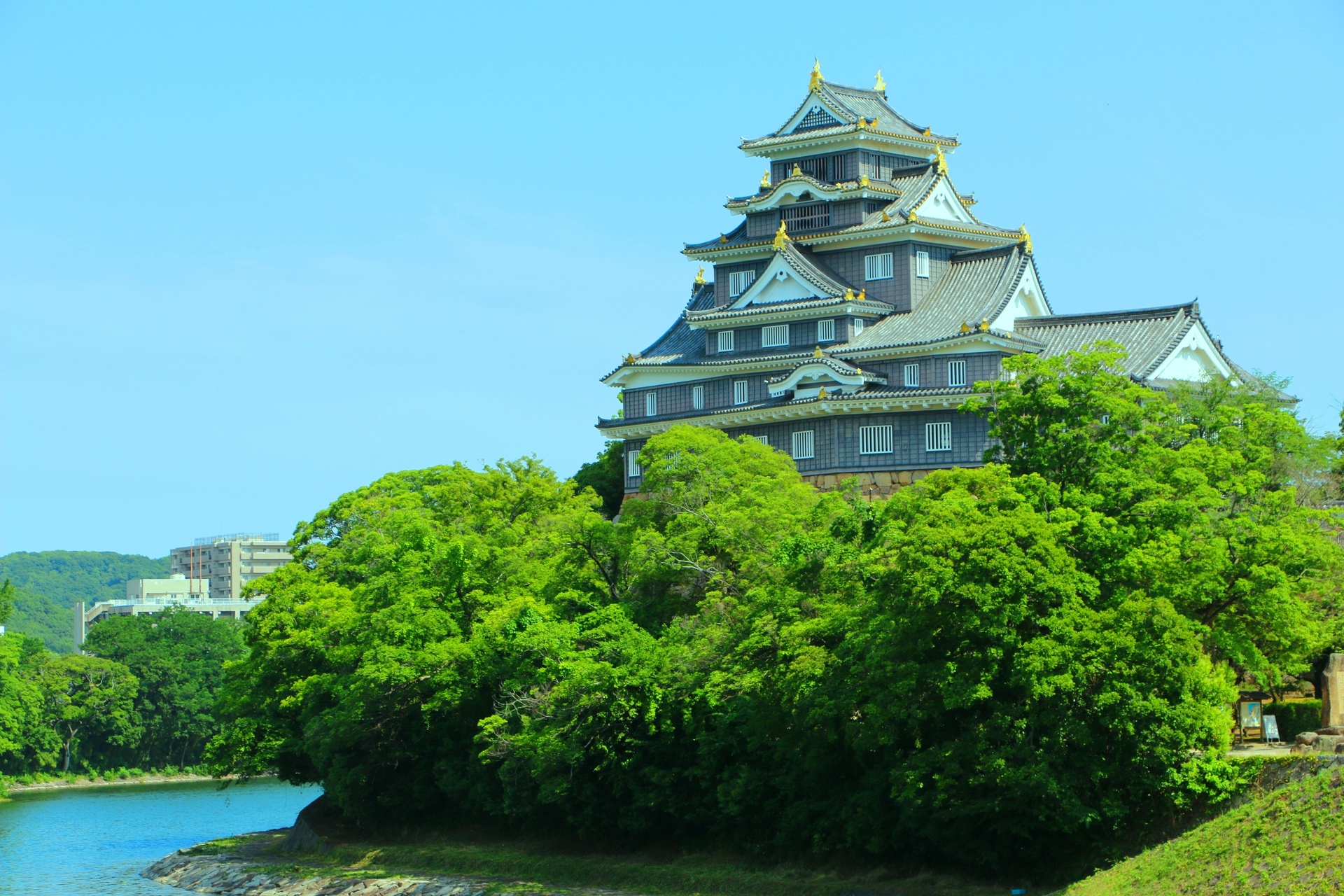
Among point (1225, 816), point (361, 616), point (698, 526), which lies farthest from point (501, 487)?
point (1225, 816)

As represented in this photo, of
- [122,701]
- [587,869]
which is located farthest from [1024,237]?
[122,701]

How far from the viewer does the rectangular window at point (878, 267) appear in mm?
47969

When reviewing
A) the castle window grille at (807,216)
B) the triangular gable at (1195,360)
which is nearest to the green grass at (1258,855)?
the triangular gable at (1195,360)

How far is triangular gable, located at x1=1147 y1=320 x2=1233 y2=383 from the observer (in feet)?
142

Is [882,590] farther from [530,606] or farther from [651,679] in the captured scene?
[530,606]

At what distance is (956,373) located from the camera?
4409cm

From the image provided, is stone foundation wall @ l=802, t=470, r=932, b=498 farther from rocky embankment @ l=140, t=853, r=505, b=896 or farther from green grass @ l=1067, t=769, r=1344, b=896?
green grass @ l=1067, t=769, r=1344, b=896

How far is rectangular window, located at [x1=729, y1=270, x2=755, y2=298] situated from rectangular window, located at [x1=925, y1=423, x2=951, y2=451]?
8.92m

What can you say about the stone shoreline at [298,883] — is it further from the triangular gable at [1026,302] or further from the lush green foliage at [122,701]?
the lush green foliage at [122,701]

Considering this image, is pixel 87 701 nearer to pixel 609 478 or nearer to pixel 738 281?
pixel 609 478

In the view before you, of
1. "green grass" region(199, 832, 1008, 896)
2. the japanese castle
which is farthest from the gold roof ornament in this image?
"green grass" region(199, 832, 1008, 896)

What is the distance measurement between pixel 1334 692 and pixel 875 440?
18653 millimetres

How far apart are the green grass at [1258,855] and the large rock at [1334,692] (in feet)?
7.97

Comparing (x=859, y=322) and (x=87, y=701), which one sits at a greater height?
(x=859, y=322)
